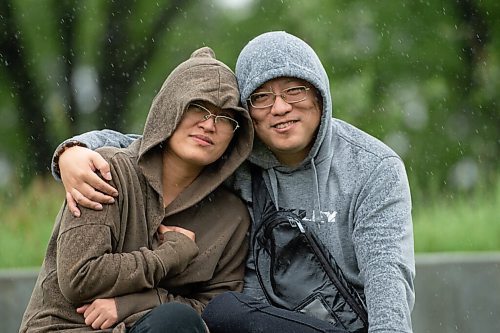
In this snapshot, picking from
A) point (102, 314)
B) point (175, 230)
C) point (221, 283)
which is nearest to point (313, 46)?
point (221, 283)

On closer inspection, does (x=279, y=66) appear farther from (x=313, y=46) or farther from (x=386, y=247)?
(x=313, y=46)

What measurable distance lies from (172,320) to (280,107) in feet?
2.78

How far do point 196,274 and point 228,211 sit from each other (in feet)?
0.91

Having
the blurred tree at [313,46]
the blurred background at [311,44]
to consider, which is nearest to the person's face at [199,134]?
the blurred background at [311,44]

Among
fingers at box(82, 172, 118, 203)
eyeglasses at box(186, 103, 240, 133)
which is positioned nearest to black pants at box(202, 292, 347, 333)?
fingers at box(82, 172, 118, 203)

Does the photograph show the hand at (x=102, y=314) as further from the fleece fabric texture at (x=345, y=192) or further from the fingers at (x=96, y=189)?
the fleece fabric texture at (x=345, y=192)

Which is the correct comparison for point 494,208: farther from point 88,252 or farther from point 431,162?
point 431,162

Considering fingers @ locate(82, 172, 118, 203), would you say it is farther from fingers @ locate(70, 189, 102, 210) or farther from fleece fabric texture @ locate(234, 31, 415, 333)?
fleece fabric texture @ locate(234, 31, 415, 333)

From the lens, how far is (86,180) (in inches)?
144

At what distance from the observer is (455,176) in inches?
Answer: 642

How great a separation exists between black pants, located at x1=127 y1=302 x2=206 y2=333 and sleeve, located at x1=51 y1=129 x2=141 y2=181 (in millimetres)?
758

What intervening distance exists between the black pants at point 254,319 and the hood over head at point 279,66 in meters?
0.60

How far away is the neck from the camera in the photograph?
12.8 ft

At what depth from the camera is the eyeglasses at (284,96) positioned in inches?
151
